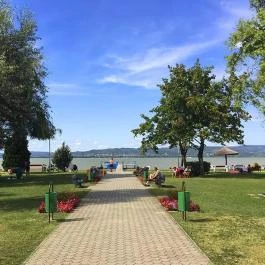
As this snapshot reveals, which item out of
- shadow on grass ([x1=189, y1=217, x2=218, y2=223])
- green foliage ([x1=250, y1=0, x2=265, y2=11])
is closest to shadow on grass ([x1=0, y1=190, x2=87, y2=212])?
shadow on grass ([x1=189, y1=217, x2=218, y2=223])

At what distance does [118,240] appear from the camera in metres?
13.5

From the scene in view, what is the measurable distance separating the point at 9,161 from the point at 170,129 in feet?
60.6

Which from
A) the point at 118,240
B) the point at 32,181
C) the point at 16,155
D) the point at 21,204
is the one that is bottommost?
the point at 118,240

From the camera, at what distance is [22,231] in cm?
1517

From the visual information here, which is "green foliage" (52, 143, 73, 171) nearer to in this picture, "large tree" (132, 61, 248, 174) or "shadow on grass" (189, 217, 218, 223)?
"large tree" (132, 61, 248, 174)

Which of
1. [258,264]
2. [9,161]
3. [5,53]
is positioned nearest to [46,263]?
[258,264]

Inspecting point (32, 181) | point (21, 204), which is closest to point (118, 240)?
point (21, 204)

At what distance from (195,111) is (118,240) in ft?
110

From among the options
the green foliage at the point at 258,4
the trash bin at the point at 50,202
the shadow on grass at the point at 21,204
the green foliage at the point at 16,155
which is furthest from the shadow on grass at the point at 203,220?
the green foliage at the point at 16,155

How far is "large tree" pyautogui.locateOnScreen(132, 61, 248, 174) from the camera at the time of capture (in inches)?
1825

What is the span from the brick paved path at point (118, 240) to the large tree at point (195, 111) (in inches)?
1043

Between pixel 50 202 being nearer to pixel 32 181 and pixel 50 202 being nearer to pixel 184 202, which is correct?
pixel 184 202

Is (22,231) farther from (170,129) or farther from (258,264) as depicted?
(170,129)

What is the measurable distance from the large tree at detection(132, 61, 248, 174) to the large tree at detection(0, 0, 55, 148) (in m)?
11.9
